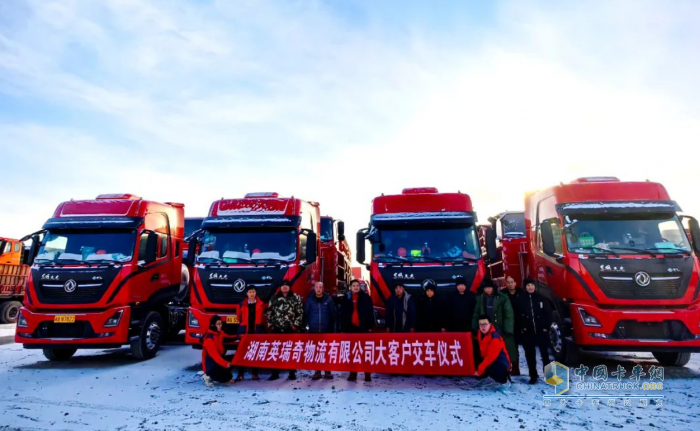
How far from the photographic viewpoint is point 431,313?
24.5 feet

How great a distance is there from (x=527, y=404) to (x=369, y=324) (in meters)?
2.96

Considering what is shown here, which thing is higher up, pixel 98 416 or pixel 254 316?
pixel 254 316

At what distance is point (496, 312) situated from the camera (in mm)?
7070

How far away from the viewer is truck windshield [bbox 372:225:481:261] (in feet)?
27.1

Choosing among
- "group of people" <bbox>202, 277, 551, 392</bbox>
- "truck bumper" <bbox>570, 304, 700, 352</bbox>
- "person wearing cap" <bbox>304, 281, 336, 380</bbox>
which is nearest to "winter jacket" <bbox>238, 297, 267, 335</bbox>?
"group of people" <bbox>202, 277, 551, 392</bbox>

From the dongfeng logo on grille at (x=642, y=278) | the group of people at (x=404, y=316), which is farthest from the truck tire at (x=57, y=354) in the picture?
the dongfeng logo on grille at (x=642, y=278)

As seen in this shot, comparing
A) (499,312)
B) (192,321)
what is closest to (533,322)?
(499,312)

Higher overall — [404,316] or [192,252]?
[192,252]

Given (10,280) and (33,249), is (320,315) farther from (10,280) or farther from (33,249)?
(10,280)

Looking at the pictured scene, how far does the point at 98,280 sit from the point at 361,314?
235 inches

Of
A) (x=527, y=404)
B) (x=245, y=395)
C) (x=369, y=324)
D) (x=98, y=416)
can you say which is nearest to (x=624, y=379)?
(x=527, y=404)

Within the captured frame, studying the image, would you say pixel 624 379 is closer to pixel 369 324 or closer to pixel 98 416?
pixel 369 324

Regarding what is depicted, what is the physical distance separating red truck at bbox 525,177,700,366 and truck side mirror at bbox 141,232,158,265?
9.01 metres

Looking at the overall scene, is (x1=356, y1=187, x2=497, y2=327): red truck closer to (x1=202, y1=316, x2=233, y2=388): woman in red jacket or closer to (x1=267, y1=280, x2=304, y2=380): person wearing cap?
(x1=267, y1=280, x2=304, y2=380): person wearing cap
